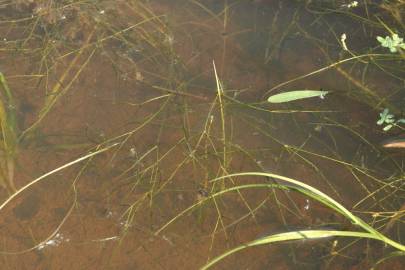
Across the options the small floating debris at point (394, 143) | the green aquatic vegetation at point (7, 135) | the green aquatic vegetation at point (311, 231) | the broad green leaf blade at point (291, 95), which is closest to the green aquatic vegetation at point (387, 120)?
the small floating debris at point (394, 143)

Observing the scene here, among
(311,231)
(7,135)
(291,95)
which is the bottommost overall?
(311,231)

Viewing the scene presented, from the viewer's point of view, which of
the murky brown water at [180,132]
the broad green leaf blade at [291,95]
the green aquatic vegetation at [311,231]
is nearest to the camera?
the green aquatic vegetation at [311,231]

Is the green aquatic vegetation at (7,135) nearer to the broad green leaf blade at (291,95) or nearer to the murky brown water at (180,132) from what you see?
the murky brown water at (180,132)

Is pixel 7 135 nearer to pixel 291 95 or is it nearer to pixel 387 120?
pixel 291 95

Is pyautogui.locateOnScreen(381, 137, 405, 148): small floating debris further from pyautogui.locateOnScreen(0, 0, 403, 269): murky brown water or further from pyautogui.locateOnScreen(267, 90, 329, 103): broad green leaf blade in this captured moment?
pyautogui.locateOnScreen(267, 90, 329, 103): broad green leaf blade

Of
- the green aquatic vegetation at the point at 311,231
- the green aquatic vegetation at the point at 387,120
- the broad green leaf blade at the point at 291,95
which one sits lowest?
the green aquatic vegetation at the point at 311,231

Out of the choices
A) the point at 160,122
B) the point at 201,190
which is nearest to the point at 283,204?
the point at 201,190

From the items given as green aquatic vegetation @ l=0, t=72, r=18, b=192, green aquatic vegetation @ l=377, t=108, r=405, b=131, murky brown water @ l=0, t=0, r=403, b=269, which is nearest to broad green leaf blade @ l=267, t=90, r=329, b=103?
murky brown water @ l=0, t=0, r=403, b=269

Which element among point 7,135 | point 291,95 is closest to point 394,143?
point 291,95

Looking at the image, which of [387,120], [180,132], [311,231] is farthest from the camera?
[180,132]
